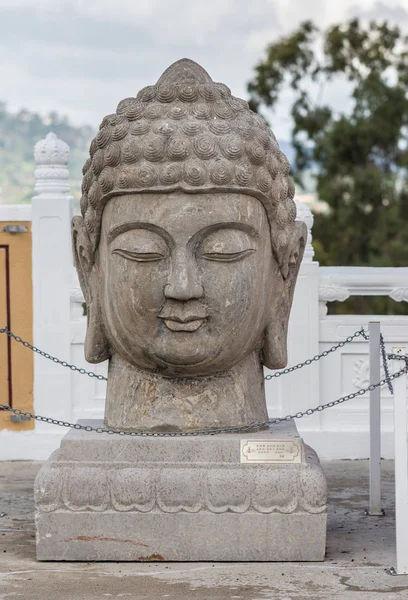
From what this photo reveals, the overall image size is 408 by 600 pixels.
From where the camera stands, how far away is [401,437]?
495 cm

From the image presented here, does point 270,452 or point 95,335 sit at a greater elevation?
point 95,335

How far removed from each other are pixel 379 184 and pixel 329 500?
40.2 feet

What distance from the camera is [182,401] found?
5.33m

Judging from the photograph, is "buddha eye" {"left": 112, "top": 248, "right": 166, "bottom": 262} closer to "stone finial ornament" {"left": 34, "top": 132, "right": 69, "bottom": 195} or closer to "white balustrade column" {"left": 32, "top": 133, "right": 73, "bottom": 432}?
"white balustrade column" {"left": 32, "top": 133, "right": 73, "bottom": 432}

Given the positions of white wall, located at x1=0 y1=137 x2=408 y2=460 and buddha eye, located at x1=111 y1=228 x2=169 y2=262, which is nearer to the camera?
buddha eye, located at x1=111 y1=228 x2=169 y2=262

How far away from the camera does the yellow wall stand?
755 centimetres

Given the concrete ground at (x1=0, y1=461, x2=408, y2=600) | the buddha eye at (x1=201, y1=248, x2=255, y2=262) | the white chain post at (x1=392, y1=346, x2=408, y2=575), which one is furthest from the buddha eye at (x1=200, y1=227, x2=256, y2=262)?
the concrete ground at (x1=0, y1=461, x2=408, y2=600)

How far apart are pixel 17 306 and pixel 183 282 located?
276 centimetres

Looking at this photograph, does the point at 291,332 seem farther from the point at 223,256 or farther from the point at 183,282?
the point at 183,282

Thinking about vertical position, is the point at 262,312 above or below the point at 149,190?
below

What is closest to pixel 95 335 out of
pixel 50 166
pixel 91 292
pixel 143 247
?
pixel 91 292

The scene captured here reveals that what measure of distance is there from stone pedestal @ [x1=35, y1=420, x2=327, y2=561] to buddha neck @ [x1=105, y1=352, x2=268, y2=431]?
14cm

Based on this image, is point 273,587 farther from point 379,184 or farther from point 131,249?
point 379,184

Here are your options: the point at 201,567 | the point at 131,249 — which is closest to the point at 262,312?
the point at 131,249
